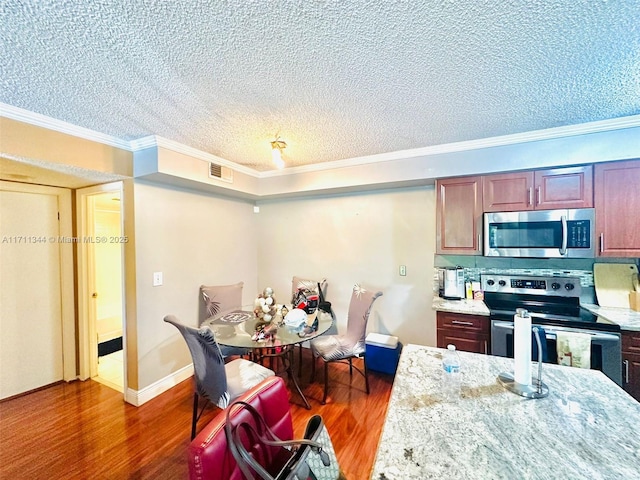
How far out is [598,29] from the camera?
1218 millimetres

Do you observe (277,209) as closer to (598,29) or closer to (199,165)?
(199,165)

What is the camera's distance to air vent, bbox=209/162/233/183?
2.94 m

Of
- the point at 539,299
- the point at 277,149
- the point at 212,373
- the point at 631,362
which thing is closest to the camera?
the point at 212,373

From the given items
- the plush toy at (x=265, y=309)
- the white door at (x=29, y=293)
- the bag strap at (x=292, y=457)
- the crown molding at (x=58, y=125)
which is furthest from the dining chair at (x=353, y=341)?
the white door at (x=29, y=293)

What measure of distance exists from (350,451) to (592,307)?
2.46 metres

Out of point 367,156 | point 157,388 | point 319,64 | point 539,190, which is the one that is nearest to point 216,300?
point 157,388

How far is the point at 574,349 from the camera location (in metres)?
2.05

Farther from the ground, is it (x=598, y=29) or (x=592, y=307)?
(x=598, y=29)

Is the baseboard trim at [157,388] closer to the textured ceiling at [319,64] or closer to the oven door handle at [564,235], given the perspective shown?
the textured ceiling at [319,64]

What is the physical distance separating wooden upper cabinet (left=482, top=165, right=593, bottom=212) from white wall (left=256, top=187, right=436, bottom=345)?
0.64 metres

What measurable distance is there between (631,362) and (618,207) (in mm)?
1211

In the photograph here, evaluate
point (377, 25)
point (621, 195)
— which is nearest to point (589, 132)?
point (621, 195)

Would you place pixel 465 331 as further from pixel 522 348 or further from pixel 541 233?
pixel 522 348

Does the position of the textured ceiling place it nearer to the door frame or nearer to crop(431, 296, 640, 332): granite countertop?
the door frame
